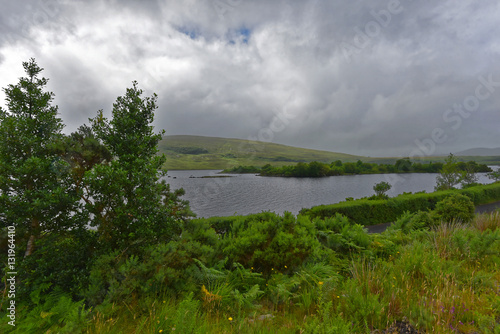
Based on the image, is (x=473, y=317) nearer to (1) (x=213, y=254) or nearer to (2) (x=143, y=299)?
(1) (x=213, y=254)

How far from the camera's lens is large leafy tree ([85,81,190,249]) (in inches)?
175

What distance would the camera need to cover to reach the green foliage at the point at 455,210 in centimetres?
1007

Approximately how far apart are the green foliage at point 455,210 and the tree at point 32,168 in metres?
14.4

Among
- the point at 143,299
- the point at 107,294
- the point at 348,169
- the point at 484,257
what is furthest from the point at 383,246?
the point at 348,169

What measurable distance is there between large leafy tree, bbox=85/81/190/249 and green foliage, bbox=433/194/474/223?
12.3 m

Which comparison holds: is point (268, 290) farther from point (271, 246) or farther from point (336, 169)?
point (336, 169)

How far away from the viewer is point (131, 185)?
467cm

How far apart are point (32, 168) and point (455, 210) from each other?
51.0ft

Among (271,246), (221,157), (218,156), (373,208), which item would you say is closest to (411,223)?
(373,208)

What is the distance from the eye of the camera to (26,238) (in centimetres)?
430

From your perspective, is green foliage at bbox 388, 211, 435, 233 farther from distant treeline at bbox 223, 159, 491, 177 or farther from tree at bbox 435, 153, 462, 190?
distant treeline at bbox 223, 159, 491, 177

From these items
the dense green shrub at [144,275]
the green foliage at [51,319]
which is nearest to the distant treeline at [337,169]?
the dense green shrub at [144,275]

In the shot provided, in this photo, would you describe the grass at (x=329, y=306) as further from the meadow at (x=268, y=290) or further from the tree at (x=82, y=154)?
the tree at (x=82, y=154)

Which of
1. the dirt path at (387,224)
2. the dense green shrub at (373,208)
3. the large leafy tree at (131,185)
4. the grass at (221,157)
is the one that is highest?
the grass at (221,157)
